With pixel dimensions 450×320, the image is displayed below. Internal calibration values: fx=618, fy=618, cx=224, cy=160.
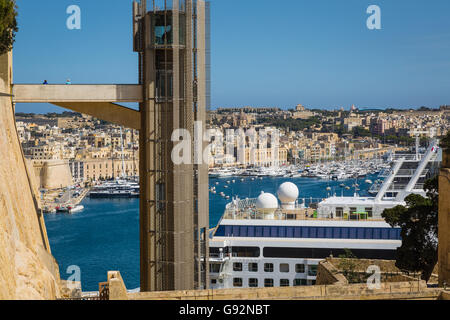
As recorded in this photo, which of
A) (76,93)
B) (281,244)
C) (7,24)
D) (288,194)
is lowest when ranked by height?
(281,244)

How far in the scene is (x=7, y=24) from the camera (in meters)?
7.15

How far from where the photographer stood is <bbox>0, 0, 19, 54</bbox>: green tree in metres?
7.00

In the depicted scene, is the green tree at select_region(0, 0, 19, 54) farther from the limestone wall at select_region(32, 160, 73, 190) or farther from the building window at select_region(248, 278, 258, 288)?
the limestone wall at select_region(32, 160, 73, 190)

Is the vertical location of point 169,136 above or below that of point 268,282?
above

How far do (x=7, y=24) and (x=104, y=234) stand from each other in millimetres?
29055

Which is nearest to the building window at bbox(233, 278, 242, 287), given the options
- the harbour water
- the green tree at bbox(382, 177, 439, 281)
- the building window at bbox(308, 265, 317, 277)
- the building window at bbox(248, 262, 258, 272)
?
the building window at bbox(248, 262, 258, 272)

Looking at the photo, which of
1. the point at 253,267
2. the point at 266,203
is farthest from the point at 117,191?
the point at 253,267

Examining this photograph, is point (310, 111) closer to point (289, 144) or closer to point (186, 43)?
point (289, 144)

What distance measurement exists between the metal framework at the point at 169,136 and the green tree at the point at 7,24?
5.08 ft

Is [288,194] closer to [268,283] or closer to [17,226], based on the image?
[268,283]

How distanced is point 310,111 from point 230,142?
49.9 metres

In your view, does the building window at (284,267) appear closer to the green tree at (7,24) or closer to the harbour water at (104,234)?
the harbour water at (104,234)

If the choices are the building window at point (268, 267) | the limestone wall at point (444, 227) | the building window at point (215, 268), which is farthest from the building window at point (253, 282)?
the limestone wall at point (444, 227)
